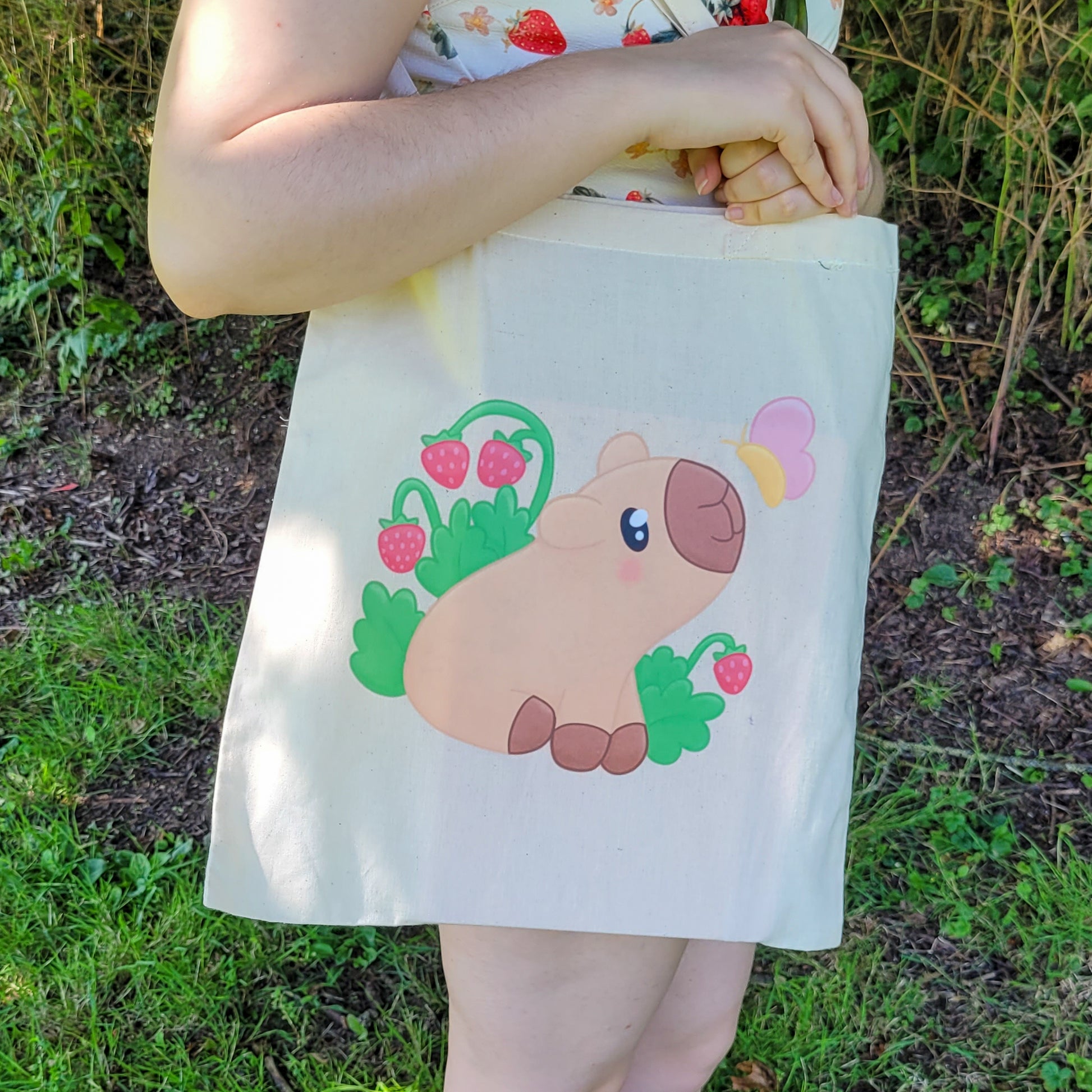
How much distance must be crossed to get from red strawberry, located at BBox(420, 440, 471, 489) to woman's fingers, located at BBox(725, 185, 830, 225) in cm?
31

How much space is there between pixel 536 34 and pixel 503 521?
1.28 ft

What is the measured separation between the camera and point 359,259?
0.67 metres

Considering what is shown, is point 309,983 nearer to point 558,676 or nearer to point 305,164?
point 558,676

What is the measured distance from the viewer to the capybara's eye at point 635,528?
82cm

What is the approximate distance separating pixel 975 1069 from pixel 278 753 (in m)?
1.47

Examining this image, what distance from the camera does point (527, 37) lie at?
76 centimetres

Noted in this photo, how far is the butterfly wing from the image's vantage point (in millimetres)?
831

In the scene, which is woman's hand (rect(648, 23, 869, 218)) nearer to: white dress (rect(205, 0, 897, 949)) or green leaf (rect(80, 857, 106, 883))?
white dress (rect(205, 0, 897, 949))

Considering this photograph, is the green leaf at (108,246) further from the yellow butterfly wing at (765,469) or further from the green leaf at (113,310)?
the yellow butterfly wing at (765,469)

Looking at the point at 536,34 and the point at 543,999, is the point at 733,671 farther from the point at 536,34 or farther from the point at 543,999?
the point at 536,34

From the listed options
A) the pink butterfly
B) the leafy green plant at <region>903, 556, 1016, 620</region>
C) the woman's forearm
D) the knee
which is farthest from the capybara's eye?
the leafy green plant at <region>903, 556, 1016, 620</region>

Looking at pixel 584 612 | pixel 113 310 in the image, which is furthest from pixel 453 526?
pixel 113 310

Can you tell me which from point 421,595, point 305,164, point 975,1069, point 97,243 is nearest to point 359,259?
point 305,164

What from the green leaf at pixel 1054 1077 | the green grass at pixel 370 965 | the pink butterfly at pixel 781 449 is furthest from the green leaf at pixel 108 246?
the green leaf at pixel 1054 1077
